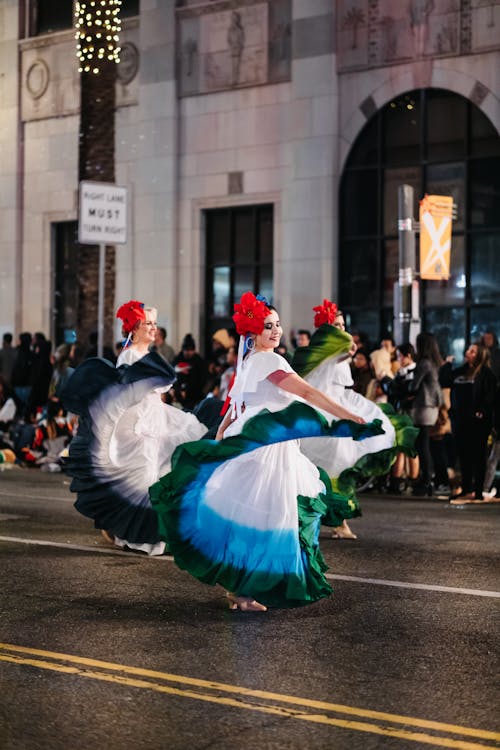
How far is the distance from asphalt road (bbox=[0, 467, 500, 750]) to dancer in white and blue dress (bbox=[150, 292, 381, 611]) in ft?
0.82

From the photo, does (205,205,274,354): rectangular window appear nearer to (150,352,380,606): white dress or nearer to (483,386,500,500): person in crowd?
(483,386,500,500): person in crowd

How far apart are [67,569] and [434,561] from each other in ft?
9.32

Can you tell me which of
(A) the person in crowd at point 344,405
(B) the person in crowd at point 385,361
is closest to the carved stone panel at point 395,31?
(B) the person in crowd at point 385,361

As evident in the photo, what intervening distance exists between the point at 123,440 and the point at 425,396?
6.67 m

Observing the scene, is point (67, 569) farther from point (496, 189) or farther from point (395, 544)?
point (496, 189)

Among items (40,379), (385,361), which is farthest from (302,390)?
(40,379)

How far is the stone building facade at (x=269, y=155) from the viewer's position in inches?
962

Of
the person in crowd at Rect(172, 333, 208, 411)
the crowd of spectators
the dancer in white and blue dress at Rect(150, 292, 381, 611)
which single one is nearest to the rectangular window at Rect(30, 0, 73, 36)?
the crowd of spectators

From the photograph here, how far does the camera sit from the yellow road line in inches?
218

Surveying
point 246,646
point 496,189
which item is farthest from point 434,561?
point 496,189

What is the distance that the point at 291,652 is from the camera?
7125 mm

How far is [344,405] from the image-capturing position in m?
12.6

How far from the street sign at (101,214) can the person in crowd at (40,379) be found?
574 centimetres

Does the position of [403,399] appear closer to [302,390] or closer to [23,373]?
[23,373]
